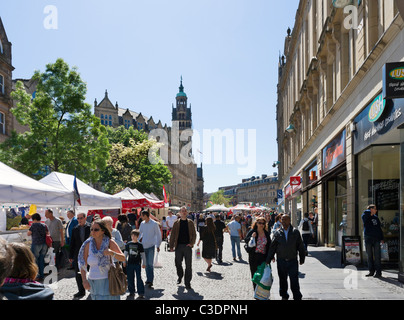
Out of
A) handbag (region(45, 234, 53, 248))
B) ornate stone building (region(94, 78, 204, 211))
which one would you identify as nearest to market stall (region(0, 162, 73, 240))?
handbag (region(45, 234, 53, 248))

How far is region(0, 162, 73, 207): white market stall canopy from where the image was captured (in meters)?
9.95

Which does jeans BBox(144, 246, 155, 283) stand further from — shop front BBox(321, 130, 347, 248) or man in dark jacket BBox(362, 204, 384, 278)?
shop front BBox(321, 130, 347, 248)

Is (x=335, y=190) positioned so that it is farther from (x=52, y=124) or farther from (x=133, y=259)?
(x=52, y=124)

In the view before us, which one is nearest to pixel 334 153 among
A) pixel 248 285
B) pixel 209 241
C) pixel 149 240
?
pixel 209 241

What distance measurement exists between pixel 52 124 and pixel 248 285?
22.2 metres

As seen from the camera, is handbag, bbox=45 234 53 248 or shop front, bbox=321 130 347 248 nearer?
handbag, bbox=45 234 53 248

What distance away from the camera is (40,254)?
11.7 m

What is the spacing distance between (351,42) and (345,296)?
33.9 feet

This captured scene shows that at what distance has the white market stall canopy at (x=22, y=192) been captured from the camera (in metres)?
9.95

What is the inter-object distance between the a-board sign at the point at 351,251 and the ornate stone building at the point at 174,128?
47883 millimetres

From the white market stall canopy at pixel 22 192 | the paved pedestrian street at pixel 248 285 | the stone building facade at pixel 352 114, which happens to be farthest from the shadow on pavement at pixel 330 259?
the white market stall canopy at pixel 22 192

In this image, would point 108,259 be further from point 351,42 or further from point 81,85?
point 81,85

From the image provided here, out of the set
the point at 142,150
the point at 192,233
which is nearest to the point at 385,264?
the point at 192,233

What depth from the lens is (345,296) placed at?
341 inches
